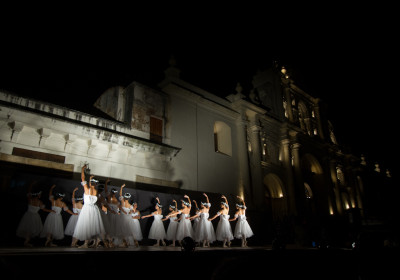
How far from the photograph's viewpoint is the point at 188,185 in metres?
17.0

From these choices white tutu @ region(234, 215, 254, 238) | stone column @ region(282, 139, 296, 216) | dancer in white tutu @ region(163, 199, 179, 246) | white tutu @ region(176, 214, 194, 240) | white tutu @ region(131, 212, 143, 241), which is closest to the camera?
white tutu @ region(131, 212, 143, 241)

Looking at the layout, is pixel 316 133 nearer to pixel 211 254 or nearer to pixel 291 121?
pixel 291 121

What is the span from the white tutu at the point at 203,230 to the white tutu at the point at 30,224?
267 inches

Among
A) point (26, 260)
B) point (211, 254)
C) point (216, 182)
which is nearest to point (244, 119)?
point (216, 182)

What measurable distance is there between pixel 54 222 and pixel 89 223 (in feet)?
6.43

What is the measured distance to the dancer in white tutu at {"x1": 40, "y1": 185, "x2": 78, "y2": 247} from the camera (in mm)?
10312

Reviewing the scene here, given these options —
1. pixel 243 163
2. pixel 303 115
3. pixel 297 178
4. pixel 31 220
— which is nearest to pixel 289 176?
pixel 297 178

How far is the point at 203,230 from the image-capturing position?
13.9 metres

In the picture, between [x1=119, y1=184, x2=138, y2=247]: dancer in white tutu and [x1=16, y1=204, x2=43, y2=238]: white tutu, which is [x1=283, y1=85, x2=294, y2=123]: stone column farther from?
[x1=16, y1=204, x2=43, y2=238]: white tutu

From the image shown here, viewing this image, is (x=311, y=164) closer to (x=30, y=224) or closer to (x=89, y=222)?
(x=89, y=222)

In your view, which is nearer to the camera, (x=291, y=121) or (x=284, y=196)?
(x=284, y=196)

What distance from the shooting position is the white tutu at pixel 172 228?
13781 millimetres

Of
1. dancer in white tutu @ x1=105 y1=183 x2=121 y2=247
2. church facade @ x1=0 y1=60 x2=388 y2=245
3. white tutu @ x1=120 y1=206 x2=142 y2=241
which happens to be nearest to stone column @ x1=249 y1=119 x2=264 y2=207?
church facade @ x1=0 y1=60 x2=388 y2=245

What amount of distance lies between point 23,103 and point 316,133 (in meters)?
27.8
